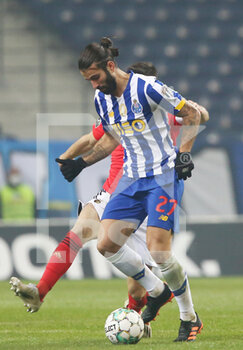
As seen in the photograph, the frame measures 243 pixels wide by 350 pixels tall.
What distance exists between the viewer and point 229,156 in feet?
47.2

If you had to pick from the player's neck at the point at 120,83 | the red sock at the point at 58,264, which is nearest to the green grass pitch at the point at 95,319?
the red sock at the point at 58,264

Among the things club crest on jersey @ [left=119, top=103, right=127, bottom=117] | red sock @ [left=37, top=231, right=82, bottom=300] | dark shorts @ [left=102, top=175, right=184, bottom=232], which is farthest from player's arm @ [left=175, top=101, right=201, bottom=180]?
red sock @ [left=37, top=231, right=82, bottom=300]

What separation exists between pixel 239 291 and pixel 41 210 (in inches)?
209

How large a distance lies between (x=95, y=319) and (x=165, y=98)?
8.26ft

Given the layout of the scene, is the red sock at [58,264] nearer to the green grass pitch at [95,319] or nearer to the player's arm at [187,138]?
the green grass pitch at [95,319]

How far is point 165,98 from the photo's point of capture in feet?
17.6

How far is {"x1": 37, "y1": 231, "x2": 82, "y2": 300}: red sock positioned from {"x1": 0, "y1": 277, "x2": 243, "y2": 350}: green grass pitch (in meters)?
0.39

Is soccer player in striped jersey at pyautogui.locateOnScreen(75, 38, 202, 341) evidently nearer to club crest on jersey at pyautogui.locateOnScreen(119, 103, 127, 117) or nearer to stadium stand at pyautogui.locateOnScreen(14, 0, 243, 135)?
club crest on jersey at pyautogui.locateOnScreen(119, 103, 127, 117)

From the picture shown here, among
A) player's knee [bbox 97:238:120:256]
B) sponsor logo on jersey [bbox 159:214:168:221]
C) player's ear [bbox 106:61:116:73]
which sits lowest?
player's knee [bbox 97:238:120:256]

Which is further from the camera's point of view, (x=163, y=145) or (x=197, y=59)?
(x=197, y=59)

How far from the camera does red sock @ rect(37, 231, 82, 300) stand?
5512 millimetres

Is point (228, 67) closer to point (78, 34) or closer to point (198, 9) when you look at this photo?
point (198, 9)

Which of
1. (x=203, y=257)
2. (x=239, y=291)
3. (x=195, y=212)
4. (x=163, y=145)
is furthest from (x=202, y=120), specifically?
(x=195, y=212)

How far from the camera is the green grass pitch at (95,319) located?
520cm
